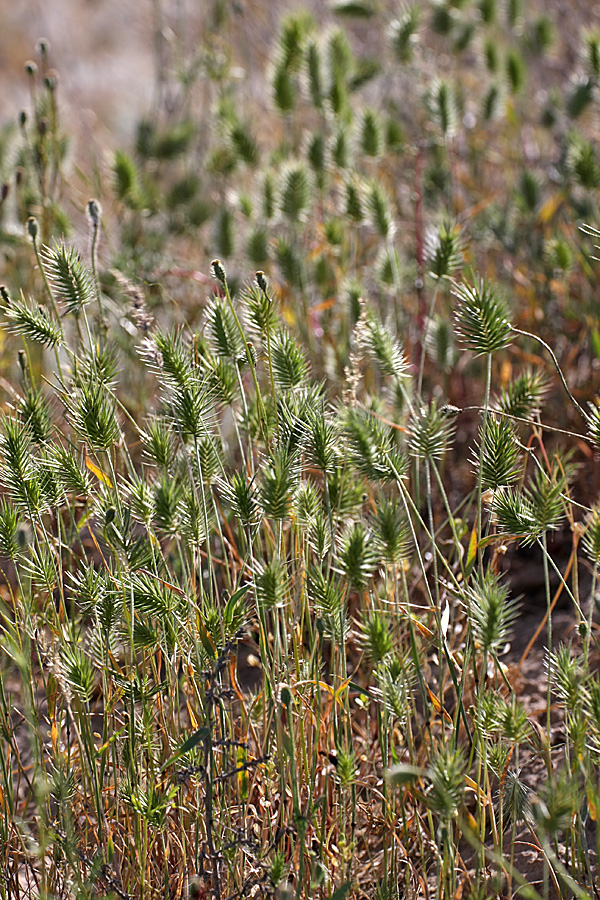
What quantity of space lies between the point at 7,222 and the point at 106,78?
625cm

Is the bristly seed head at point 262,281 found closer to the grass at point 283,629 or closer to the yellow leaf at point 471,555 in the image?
the grass at point 283,629

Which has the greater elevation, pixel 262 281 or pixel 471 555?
pixel 262 281

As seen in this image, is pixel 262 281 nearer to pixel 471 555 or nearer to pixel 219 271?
pixel 219 271

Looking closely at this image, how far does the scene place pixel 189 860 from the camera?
145 centimetres

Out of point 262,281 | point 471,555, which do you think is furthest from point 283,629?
point 262,281

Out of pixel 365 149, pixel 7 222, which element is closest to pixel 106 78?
pixel 7 222

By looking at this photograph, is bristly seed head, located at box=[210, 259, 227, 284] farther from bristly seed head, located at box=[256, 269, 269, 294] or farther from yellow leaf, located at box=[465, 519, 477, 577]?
yellow leaf, located at box=[465, 519, 477, 577]

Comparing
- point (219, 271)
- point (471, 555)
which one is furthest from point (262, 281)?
point (471, 555)

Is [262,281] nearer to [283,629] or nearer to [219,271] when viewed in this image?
[219,271]

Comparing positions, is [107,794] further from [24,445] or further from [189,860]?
[24,445]

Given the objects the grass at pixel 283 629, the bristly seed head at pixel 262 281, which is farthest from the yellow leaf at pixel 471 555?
the bristly seed head at pixel 262 281

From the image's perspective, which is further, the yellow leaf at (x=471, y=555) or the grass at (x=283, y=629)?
the yellow leaf at (x=471, y=555)

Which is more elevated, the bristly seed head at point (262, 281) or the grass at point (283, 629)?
the bristly seed head at point (262, 281)

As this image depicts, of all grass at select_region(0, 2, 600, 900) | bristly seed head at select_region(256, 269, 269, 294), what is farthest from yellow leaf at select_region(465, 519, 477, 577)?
bristly seed head at select_region(256, 269, 269, 294)
